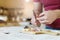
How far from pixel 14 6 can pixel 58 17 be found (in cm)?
309

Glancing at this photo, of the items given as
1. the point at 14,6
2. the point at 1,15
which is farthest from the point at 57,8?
the point at 14,6

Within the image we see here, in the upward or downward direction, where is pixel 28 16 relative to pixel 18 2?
downward

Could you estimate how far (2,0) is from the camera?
3.72 metres

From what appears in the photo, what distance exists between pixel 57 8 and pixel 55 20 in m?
0.07

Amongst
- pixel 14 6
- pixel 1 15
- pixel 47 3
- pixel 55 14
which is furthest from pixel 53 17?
pixel 14 6

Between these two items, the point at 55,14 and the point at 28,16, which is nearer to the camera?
the point at 55,14

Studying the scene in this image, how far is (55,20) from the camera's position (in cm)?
84

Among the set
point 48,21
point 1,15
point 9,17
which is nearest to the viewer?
point 48,21

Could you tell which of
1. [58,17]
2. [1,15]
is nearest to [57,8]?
[58,17]

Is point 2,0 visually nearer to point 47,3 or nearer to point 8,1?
point 8,1

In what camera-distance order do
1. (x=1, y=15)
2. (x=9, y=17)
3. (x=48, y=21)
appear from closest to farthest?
(x=48, y=21) → (x=1, y=15) → (x=9, y=17)

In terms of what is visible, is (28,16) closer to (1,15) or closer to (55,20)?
(1,15)

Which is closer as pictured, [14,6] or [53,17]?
[53,17]

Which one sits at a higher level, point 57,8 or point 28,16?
point 57,8
